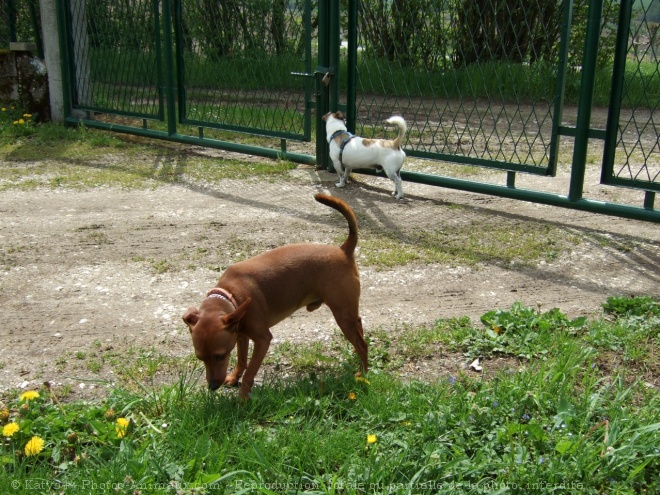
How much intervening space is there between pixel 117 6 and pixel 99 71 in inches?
36.9

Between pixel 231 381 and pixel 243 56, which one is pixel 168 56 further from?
pixel 231 381

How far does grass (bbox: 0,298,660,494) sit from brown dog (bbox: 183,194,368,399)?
0.60 ft

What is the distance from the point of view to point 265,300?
122 inches

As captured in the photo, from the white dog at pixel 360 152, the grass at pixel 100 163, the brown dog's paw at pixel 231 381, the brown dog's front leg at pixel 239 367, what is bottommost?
the brown dog's paw at pixel 231 381

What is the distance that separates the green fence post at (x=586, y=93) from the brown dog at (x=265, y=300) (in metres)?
3.02

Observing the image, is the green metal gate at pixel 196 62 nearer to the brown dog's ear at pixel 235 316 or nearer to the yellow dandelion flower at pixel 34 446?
the brown dog's ear at pixel 235 316

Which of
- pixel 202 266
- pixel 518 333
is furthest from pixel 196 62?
pixel 518 333

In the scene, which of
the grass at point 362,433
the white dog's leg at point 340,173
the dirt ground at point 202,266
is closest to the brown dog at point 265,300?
the grass at point 362,433

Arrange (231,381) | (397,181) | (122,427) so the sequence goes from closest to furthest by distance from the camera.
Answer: (122,427), (231,381), (397,181)

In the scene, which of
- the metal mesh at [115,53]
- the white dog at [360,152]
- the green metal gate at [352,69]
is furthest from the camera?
the metal mesh at [115,53]

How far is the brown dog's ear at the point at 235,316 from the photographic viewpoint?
2789 millimetres

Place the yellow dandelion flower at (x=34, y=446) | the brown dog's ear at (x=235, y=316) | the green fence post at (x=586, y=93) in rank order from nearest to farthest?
the yellow dandelion flower at (x=34, y=446) → the brown dog's ear at (x=235, y=316) → the green fence post at (x=586, y=93)

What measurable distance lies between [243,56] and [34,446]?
19.9 feet

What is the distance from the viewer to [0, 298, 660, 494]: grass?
244 centimetres
